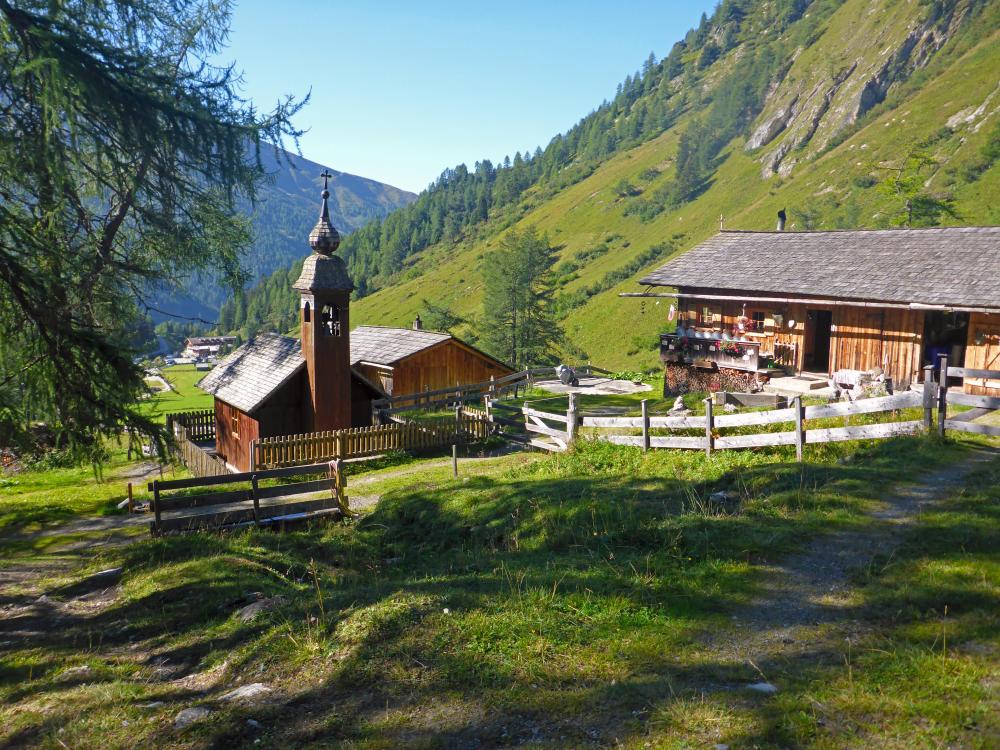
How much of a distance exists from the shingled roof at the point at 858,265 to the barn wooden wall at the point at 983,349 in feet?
3.67

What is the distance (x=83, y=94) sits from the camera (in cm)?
933

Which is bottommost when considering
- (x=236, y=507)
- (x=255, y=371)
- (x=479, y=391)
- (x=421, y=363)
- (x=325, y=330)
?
(x=236, y=507)

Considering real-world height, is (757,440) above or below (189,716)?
above

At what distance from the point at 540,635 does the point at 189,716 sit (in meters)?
3.23

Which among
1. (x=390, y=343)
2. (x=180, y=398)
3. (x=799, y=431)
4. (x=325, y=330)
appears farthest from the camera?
(x=180, y=398)

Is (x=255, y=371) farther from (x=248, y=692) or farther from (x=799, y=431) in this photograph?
(x=248, y=692)

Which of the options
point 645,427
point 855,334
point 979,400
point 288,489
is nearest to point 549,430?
point 645,427

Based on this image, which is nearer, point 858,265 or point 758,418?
point 758,418

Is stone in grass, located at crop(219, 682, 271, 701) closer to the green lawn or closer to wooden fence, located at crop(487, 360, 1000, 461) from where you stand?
the green lawn

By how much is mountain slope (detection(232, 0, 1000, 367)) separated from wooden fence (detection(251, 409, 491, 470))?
42886 millimetres

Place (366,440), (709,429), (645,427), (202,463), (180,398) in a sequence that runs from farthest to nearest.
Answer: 1. (180,398)
2. (202,463)
3. (366,440)
4. (645,427)
5. (709,429)

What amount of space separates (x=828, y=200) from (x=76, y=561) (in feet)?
320

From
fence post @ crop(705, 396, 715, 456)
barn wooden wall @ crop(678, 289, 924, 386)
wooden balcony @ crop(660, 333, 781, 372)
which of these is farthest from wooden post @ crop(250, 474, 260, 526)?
barn wooden wall @ crop(678, 289, 924, 386)

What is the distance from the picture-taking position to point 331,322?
23.4 m
